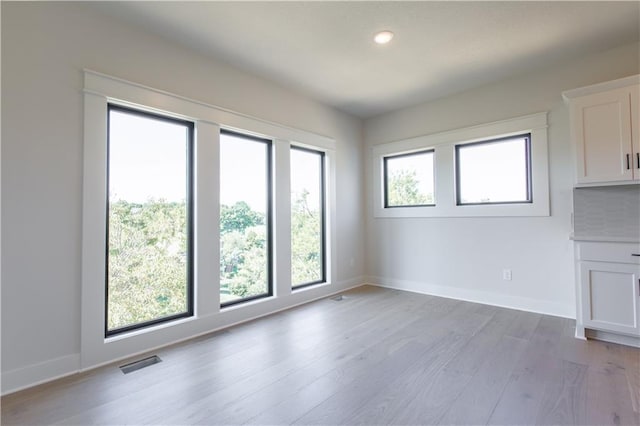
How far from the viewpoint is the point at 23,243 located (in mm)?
2014

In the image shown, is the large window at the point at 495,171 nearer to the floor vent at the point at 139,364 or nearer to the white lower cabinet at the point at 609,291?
the white lower cabinet at the point at 609,291

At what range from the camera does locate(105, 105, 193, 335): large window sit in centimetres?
249

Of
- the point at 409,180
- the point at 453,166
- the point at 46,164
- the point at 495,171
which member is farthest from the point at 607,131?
the point at 46,164

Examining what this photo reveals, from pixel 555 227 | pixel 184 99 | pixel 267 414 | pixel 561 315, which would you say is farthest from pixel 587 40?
pixel 267 414

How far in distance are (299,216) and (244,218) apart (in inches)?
35.1

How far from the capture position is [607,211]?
2957mm

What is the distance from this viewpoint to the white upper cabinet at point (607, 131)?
8.48ft

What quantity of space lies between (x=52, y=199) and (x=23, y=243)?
1.10ft

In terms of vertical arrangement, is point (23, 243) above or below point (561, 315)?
above

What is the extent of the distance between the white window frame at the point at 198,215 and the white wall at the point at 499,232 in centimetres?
109

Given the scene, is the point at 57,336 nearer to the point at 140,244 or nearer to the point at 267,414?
the point at 140,244

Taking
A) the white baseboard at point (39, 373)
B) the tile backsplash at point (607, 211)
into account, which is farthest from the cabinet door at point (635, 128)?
the white baseboard at point (39, 373)

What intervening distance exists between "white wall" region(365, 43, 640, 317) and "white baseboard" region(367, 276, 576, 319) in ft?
0.03

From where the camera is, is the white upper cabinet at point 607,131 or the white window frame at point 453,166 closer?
the white upper cabinet at point 607,131
